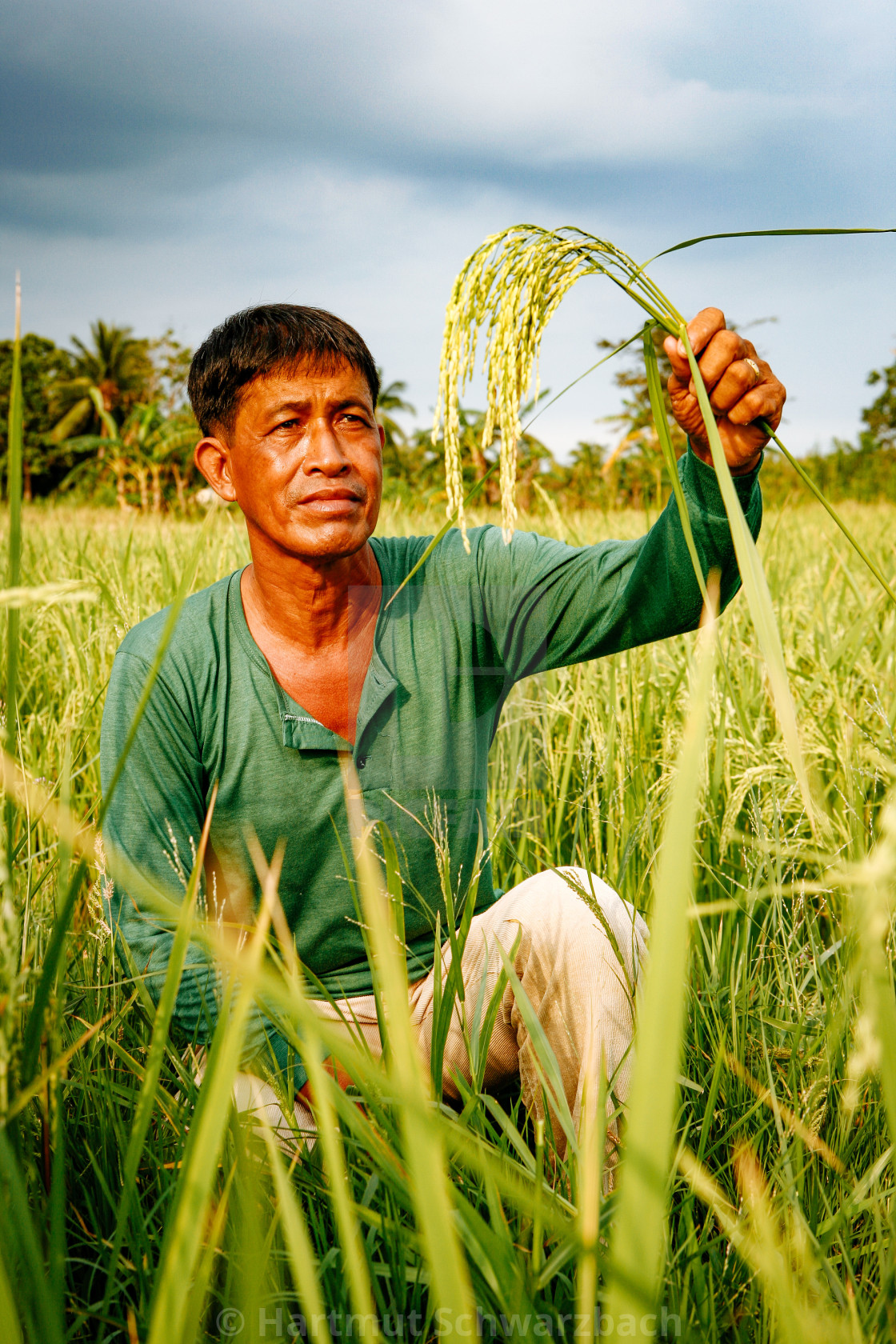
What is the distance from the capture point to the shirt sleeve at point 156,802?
155cm

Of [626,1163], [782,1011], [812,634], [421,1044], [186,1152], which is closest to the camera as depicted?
[626,1163]

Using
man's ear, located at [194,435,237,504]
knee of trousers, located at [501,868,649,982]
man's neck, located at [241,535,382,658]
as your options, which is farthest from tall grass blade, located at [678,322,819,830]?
man's ear, located at [194,435,237,504]

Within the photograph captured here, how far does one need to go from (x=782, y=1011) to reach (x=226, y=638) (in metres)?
1.34

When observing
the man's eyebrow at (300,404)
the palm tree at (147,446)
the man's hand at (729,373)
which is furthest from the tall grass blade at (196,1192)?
the palm tree at (147,446)

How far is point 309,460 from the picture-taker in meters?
1.77

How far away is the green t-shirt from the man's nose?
36 cm

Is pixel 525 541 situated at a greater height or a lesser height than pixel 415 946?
greater

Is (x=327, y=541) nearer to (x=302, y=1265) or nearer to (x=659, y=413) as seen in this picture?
(x=659, y=413)

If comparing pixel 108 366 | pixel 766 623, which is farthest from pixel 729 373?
pixel 108 366

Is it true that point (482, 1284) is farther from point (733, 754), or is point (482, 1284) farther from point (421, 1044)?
point (733, 754)

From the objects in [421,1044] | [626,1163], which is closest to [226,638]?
[421,1044]

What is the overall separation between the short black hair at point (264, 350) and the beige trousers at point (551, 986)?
4.06ft

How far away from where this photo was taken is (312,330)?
6.19 ft

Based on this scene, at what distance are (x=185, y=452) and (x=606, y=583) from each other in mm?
16047
